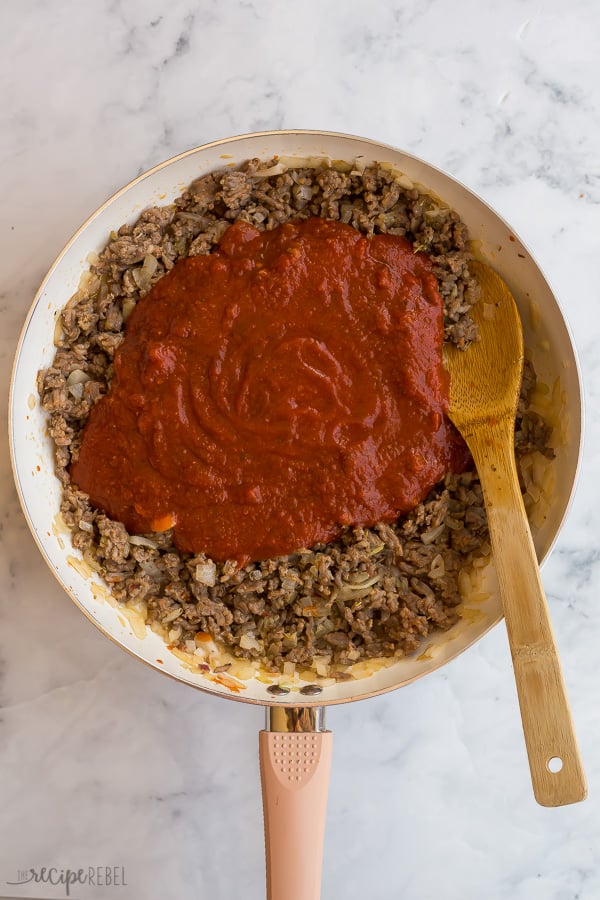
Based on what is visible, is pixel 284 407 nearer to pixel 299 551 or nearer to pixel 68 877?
pixel 299 551

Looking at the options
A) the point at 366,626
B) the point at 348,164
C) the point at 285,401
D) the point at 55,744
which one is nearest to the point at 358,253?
the point at 348,164

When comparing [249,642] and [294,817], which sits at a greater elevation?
[249,642]

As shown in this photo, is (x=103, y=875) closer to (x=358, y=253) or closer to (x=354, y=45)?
(x=358, y=253)

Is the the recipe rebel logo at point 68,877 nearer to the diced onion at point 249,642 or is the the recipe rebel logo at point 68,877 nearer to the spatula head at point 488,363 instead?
the diced onion at point 249,642

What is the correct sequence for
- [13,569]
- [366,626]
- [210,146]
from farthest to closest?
1. [13,569]
2. [366,626]
3. [210,146]

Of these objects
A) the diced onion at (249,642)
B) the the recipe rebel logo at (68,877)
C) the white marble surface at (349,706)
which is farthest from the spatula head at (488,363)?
the the recipe rebel logo at (68,877)

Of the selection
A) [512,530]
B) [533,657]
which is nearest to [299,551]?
[512,530]
